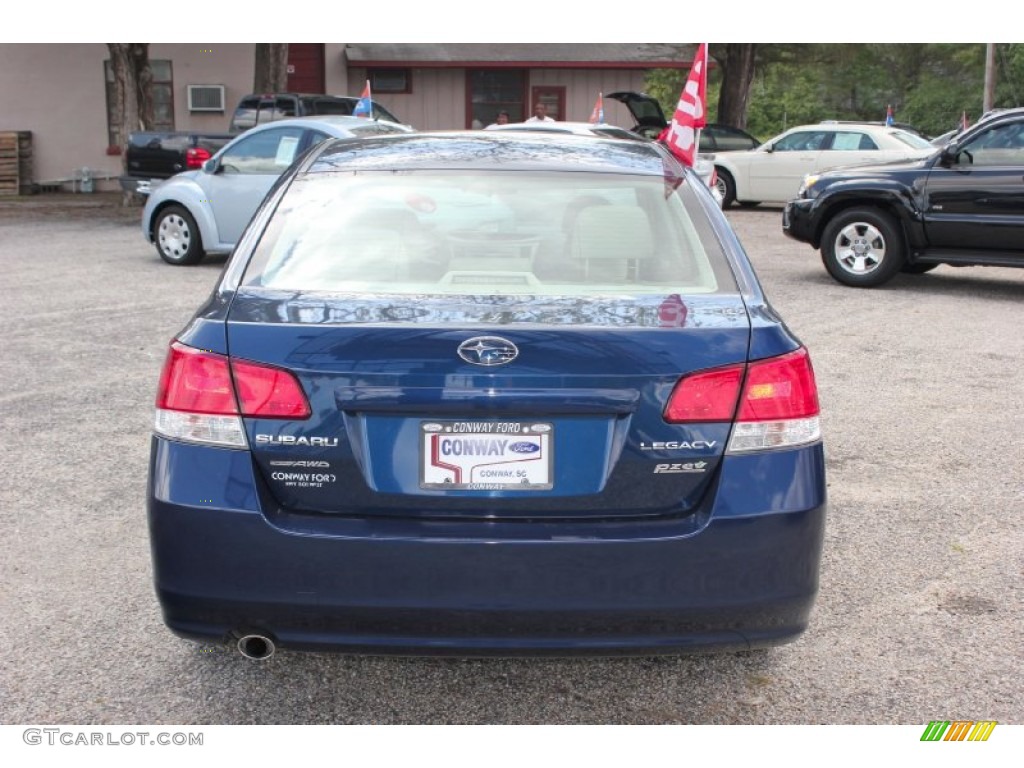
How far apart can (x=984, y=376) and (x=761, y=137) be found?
5083 centimetres

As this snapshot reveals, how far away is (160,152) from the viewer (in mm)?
17688

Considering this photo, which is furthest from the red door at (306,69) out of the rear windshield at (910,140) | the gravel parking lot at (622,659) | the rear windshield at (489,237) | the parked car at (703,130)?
the rear windshield at (489,237)

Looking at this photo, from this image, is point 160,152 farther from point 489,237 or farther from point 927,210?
point 489,237

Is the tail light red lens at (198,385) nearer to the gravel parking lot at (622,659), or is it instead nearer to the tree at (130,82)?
the gravel parking lot at (622,659)

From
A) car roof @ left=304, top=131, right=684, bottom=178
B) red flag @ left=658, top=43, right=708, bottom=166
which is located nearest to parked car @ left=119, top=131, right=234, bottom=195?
red flag @ left=658, top=43, right=708, bottom=166

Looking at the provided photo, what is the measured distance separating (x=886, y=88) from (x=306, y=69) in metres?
37.9

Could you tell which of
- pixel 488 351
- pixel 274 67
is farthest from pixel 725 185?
pixel 488 351

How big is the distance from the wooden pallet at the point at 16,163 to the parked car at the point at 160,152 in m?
10.4

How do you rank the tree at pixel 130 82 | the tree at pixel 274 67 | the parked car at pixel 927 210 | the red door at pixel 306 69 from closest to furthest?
the parked car at pixel 927 210 < the tree at pixel 130 82 < the tree at pixel 274 67 < the red door at pixel 306 69

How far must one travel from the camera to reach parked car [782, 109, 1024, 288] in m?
11.1

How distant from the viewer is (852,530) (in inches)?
196

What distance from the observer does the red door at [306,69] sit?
97.5 feet

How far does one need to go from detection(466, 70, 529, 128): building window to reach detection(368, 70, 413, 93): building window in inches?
61.1

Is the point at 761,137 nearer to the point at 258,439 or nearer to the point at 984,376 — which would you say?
the point at 984,376
